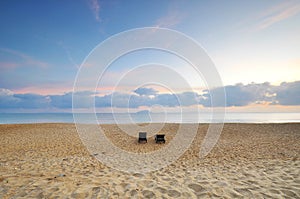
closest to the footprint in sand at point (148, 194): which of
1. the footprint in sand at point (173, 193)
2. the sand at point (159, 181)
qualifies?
the sand at point (159, 181)

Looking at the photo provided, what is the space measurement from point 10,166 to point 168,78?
10390mm

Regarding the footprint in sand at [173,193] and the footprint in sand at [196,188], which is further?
the footprint in sand at [196,188]

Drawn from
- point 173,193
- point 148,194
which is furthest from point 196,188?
point 148,194

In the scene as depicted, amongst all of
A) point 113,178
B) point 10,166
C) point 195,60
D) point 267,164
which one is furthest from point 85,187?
point 195,60

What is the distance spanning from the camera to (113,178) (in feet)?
18.3

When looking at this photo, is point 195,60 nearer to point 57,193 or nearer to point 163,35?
Result: point 163,35

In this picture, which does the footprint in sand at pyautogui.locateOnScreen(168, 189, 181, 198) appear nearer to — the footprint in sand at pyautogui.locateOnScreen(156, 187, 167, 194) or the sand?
the sand

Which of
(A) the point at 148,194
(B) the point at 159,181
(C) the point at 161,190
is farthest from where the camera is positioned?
(B) the point at 159,181

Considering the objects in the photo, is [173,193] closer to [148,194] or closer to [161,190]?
[161,190]

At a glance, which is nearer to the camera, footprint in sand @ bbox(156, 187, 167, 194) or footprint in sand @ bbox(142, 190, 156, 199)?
footprint in sand @ bbox(142, 190, 156, 199)

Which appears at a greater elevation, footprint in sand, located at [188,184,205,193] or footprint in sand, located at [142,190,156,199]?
footprint in sand, located at [142,190,156,199]

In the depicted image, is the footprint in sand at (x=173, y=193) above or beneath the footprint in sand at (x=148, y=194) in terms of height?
beneath

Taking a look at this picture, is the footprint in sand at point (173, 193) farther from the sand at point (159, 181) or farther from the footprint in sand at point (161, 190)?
the footprint in sand at point (161, 190)

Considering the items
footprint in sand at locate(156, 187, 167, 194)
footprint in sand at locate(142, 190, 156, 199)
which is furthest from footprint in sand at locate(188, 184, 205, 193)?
footprint in sand at locate(142, 190, 156, 199)
